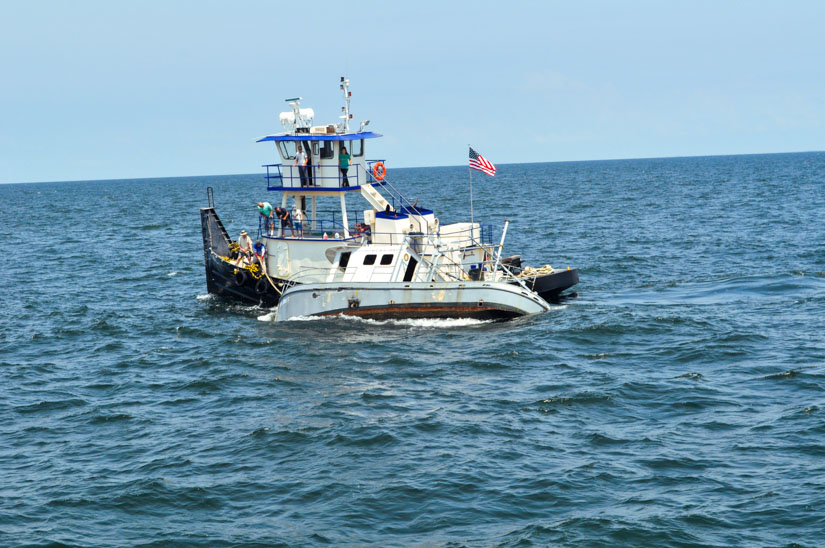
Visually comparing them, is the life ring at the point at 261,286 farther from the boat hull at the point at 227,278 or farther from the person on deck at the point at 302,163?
the person on deck at the point at 302,163

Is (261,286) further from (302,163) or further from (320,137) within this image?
(320,137)

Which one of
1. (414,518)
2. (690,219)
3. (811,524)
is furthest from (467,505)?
(690,219)

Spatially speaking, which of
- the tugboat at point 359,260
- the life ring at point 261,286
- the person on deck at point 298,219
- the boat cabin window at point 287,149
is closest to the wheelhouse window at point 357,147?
the tugboat at point 359,260

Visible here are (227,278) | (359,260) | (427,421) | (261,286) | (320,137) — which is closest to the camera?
(427,421)

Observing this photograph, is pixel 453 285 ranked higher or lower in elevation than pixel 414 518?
higher

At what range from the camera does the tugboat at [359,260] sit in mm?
29297

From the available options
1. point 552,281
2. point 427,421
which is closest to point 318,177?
point 552,281

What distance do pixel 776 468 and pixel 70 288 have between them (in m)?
34.5

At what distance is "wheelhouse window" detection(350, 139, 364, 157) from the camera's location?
32500mm

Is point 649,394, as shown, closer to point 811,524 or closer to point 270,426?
point 811,524

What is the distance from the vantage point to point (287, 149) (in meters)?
32.8

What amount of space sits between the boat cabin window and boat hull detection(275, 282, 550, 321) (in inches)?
226

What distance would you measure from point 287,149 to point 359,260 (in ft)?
18.8

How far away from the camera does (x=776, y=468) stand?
16328mm
